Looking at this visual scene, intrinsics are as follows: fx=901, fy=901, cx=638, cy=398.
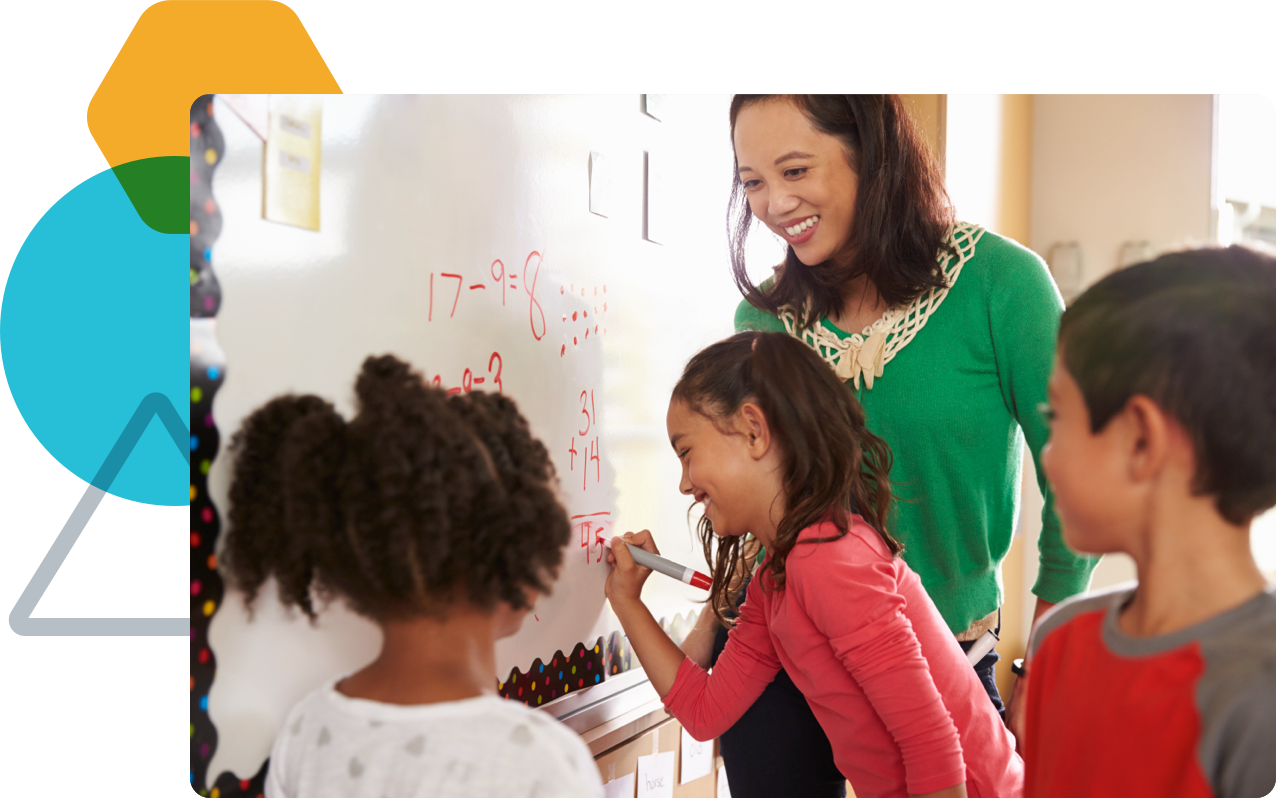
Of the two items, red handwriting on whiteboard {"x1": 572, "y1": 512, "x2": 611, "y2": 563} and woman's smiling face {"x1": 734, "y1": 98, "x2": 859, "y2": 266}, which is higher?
woman's smiling face {"x1": 734, "y1": 98, "x2": 859, "y2": 266}

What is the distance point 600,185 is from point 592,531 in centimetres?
32

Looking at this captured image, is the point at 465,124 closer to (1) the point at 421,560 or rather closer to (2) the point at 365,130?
(2) the point at 365,130

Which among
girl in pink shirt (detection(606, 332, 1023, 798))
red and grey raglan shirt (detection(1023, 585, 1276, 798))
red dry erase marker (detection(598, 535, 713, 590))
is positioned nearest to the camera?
red and grey raglan shirt (detection(1023, 585, 1276, 798))

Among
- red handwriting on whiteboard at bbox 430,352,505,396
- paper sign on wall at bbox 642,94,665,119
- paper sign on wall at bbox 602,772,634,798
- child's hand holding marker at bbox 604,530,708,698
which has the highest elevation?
paper sign on wall at bbox 642,94,665,119

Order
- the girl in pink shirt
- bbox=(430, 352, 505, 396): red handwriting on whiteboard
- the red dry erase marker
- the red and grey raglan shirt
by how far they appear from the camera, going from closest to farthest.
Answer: the red and grey raglan shirt
bbox=(430, 352, 505, 396): red handwriting on whiteboard
the girl in pink shirt
the red dry erase marker

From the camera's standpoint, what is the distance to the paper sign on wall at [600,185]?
794 millimetres

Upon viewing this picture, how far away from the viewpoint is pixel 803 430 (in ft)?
2.35

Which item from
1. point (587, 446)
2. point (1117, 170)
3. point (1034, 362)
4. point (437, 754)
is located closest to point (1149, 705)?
point (1034, 362)

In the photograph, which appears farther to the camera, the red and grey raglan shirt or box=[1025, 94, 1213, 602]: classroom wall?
box=[1025, 94, 1213, 602]: classroom wall

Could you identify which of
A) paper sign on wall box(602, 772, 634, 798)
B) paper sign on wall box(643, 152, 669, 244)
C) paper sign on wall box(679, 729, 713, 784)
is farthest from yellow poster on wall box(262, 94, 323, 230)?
paper sign on wall box(679, 729, 713, 784)

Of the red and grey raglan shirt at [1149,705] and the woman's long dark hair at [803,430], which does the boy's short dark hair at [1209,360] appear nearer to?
the red and grey raglan shirt at [1149,705]

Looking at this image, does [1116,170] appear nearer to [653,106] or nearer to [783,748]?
[653,106]

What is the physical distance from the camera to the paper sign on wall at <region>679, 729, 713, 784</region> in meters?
Result: 0.97

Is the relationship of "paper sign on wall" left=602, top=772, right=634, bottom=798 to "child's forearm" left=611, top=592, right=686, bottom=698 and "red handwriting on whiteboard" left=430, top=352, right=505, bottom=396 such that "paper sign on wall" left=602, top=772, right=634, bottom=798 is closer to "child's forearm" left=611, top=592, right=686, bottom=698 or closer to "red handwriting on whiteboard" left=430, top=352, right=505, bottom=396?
"child's forearm" left=611, top=592, right=686, bottom=698
